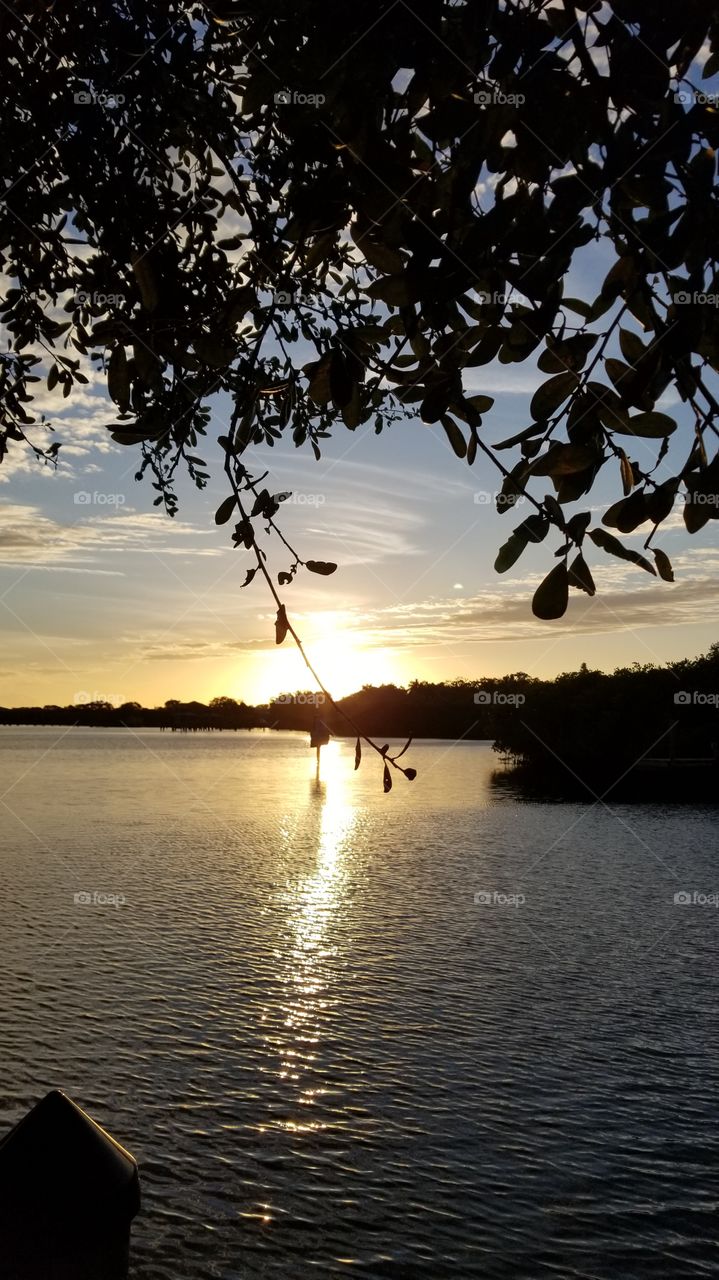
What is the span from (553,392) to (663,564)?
625 millimetres

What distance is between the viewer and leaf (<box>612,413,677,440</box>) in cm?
266

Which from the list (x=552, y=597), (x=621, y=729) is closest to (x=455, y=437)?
(x=552, y=597)

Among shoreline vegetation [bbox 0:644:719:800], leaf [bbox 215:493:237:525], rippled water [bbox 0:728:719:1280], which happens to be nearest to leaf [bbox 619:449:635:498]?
leaf [bbox 215:493:237:525]

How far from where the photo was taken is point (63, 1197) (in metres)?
9.59

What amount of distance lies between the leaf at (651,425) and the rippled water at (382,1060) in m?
9.77

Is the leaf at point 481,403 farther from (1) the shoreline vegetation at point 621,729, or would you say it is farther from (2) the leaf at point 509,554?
(1) the shoreline vegetation at point 621,729

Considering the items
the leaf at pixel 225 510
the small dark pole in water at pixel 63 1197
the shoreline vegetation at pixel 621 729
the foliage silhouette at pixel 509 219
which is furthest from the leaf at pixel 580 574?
the shoreline vegetation at pixel 621 729

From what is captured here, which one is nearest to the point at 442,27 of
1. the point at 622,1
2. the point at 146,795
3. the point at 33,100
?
the point at 622,1

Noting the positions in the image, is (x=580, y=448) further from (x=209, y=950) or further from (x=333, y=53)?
(x=209, y=950)

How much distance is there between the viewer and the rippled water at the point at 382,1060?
34.3 ft

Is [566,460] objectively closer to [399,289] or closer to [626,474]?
[626,474]

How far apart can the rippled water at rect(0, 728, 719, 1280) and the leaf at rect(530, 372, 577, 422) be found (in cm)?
969

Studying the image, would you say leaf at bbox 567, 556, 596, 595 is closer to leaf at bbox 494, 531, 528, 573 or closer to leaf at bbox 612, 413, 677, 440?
leaf at bbox 494, 531, 528, 573

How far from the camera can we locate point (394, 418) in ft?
34.6
